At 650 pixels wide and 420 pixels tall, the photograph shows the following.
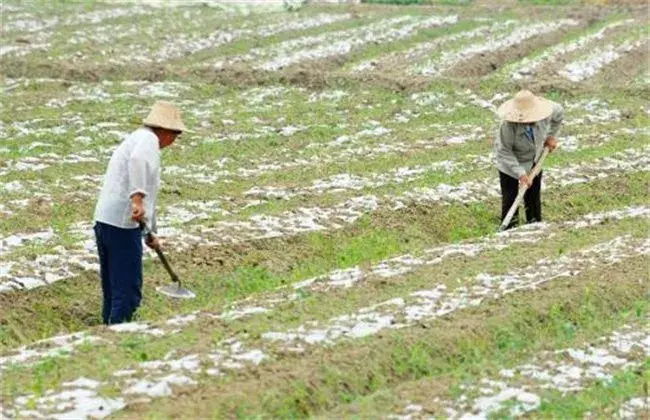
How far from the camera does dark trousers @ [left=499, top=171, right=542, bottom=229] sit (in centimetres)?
1486

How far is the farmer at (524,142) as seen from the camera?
14438 millimetres

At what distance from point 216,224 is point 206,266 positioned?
1.21 meters

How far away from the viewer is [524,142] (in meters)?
14.7

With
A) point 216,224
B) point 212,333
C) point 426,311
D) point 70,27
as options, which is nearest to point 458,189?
point 216,224

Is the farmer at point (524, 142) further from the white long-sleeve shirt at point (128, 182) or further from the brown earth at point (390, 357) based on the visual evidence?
the white long-sleeve shirt at point (128, 182)

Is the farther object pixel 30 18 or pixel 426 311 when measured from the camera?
pixel 30 18

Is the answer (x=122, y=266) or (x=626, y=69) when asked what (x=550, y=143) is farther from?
(x=626, y=69)

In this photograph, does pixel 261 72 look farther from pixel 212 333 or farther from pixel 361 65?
pixel 212 333

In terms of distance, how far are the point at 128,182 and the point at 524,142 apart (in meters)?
5.23

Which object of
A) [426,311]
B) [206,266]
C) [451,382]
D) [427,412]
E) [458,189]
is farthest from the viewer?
[458,189]

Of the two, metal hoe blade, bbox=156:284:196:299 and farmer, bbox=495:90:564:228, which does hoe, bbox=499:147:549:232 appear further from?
metal hoe blade, bbox=156:284:196:299

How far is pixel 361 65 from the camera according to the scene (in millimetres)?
28578

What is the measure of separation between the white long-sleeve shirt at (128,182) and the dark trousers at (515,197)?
5.02 metres

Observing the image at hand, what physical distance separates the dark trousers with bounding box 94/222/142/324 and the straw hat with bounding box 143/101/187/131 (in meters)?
0.85
